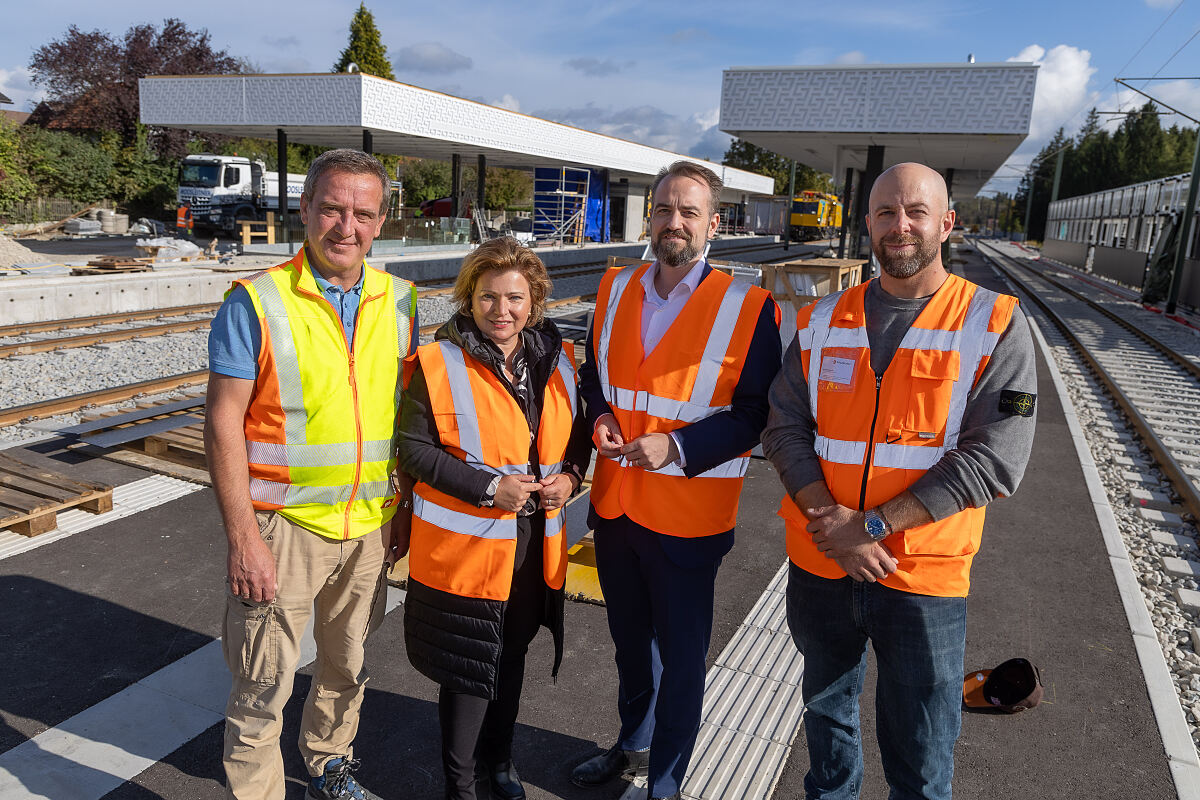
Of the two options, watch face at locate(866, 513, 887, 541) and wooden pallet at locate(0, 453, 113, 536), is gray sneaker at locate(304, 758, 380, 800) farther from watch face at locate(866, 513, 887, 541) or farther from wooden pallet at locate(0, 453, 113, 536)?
wooden pallet at locate(0, 453, 113, 536)

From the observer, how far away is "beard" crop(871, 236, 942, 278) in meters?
2.35

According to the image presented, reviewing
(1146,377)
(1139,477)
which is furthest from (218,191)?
(1139,477)

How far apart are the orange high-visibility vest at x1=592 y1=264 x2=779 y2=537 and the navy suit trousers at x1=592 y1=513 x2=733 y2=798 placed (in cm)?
8

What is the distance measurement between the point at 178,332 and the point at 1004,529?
11660 mm

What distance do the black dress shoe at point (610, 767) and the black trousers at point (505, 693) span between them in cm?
40

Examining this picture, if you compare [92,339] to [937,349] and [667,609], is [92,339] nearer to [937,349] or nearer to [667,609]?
[667,609]

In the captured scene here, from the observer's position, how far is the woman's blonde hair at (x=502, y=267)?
268cm

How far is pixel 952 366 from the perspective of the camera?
2.30m

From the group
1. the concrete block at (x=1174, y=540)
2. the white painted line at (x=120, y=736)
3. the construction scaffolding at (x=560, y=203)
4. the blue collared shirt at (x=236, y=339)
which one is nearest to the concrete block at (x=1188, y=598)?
the concrete block at (x=1174, y=540)

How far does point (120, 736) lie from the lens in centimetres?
320

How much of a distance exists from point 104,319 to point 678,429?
514 inches

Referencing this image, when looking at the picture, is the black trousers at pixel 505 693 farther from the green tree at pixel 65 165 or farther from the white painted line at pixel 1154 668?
the green tree at pixel 65 165

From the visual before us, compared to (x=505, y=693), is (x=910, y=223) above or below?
above

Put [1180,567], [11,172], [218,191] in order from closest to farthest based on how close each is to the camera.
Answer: [1180,567] < [218,191] < [11,172]
